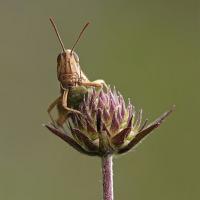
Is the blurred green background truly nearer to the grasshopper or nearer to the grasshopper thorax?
the grasshopper

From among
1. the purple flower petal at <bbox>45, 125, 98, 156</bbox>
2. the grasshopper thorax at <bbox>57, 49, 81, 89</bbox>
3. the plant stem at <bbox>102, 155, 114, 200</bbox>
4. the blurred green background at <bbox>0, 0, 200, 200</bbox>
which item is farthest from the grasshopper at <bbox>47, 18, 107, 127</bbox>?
the blurred green background at <bbox>0, 0, 200, 200</bbox>

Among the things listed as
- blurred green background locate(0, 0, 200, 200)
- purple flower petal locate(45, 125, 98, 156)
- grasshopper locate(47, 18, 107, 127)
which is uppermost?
blurred green background locate(0, 0, 200, 200)

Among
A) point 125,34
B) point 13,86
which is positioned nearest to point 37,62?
point 13,86

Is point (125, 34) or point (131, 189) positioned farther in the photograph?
point (125, 34)

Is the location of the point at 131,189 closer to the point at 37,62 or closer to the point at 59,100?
the point at 37,62

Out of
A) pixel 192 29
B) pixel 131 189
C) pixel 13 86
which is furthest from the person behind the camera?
pixel 192 29

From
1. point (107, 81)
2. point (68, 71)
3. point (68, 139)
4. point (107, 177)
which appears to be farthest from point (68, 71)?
point (107, 81)

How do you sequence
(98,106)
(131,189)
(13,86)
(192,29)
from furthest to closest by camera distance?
(192,29), (13,86), (131,189), (98,106)
